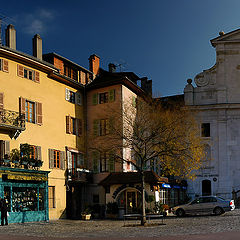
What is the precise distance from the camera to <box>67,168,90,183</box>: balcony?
1482 inches

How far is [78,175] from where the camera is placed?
124 feet

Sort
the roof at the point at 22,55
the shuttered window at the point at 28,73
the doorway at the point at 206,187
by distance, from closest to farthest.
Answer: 1. the roof at the point at 22,55
2. the shuttered window at the point at 28,73
3. the doorway at the point at 206,187

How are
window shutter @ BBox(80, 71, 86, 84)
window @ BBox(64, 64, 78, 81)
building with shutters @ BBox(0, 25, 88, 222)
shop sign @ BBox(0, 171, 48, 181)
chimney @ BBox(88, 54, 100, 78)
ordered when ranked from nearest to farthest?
Result: shop sign @ BBox(0, 171, 48, 181) < building with shutters @ BBox(0, 25, 88, 222) < window @ BBox(64, 64, 78, 81) < window shutter @ BBox(80, 71, 86, 84) < chimney @ BBox(88, 54, 100, 78)

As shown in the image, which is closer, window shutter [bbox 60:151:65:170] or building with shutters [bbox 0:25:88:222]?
building with shutters [bbox 0:25:88:222]

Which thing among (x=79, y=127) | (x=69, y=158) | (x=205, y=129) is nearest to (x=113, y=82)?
(x=79, y=127)

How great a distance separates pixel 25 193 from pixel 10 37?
1140 cm

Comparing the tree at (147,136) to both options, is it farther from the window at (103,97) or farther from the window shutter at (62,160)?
the window shutter at (62,160)

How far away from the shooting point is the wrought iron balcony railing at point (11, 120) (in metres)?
30.5

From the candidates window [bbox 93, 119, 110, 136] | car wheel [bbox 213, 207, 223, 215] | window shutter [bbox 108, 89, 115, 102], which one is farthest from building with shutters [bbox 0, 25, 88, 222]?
car wheel [bbox 213, 207, 223, 215]

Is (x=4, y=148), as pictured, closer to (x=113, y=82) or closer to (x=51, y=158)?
(x=51, y=158)

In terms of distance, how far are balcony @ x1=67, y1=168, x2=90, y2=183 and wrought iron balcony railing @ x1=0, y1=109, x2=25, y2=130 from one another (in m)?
7.44

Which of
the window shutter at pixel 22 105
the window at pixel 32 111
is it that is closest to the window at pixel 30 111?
the window at pixel 32 111

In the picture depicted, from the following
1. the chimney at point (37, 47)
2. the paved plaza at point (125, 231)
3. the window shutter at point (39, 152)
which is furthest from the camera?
the chimney at point (37, 47)

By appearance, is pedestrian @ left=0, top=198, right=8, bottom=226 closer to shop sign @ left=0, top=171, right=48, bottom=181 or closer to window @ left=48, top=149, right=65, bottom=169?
shop sign @ left=0, top=171, right=48, bottom=181
